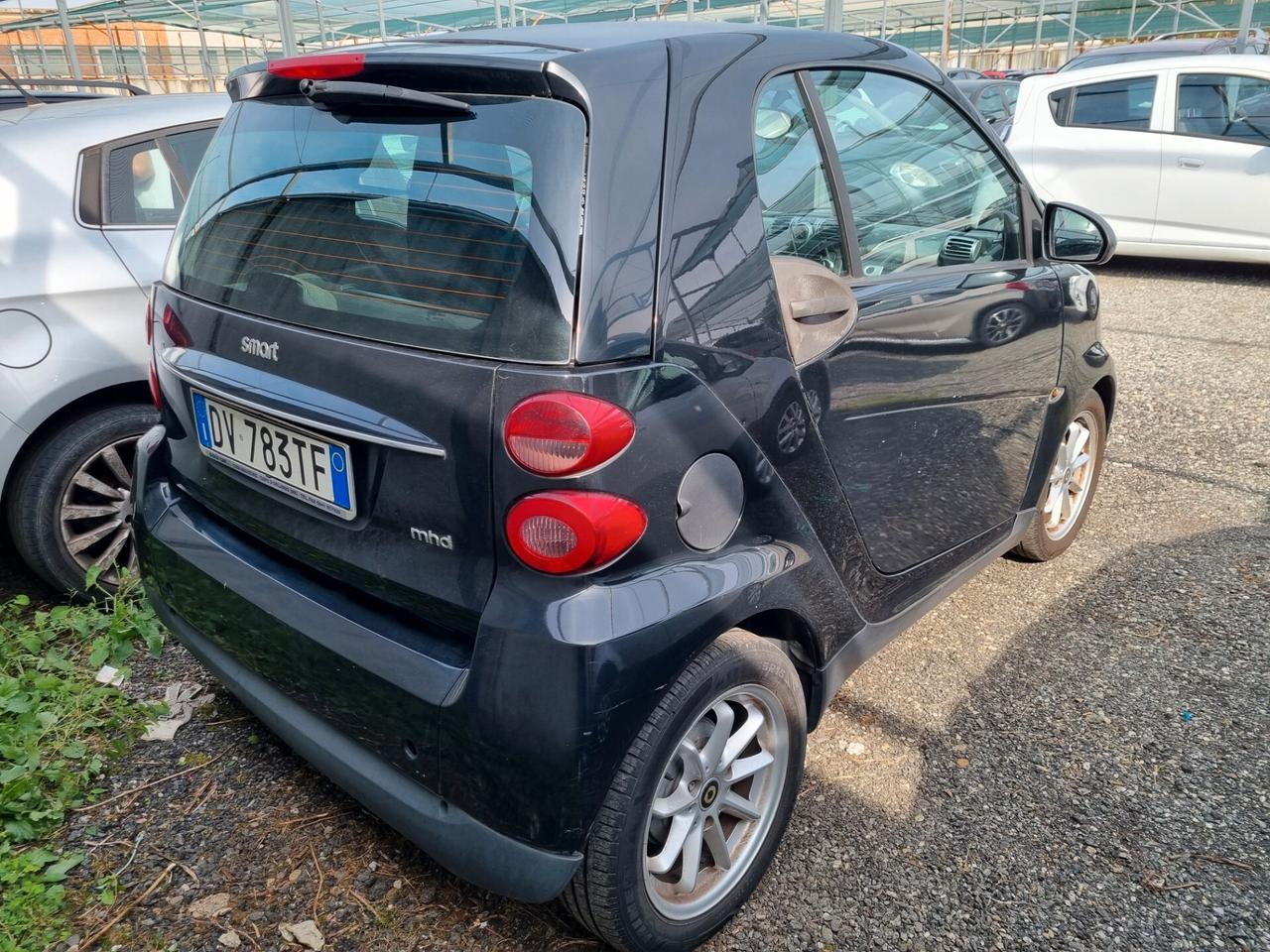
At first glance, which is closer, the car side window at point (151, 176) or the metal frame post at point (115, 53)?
the car side window at point (151, 176)

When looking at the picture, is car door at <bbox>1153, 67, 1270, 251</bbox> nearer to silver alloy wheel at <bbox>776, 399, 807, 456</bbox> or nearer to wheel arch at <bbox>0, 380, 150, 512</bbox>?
silver alloy wheel at <bbox>776, 399, 807, 456</bbox>

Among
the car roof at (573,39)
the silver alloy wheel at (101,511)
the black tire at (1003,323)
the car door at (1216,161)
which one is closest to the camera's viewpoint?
the car roof at (573,39)

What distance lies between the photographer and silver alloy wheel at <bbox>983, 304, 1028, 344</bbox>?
2.70 metres

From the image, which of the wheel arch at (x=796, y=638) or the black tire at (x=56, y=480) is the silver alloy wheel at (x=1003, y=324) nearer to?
the wheel arch at (x=796, y=638)

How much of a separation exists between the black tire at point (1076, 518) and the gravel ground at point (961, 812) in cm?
8

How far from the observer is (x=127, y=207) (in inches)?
139

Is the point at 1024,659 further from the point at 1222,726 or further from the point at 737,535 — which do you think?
the point at 737,535

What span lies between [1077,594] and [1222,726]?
2.56 feet

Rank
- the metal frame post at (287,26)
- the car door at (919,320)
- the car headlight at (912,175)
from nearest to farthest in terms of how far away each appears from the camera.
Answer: the car door at (919,320) < the car headlight at (912,175) < the metal frame post at (287,26)

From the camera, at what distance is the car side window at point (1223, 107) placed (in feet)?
25.2

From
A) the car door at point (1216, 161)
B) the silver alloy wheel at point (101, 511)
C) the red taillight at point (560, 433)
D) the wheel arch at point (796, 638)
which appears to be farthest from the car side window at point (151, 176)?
the car door at point (1216, 161)

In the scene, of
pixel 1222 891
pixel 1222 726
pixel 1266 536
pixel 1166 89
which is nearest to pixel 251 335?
pixel 1222 891

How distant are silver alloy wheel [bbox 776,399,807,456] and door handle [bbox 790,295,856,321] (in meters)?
0.19

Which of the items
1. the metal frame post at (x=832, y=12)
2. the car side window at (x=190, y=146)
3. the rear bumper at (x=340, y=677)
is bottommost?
the rear bumper at (x=340, y=677)
